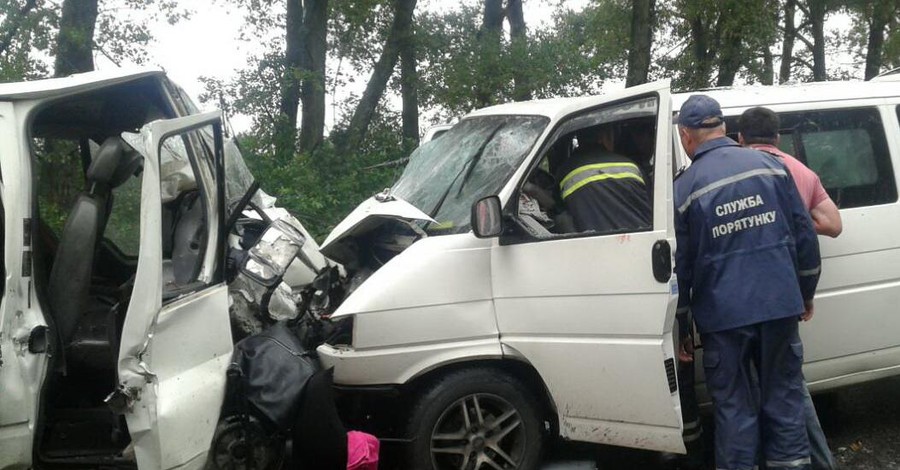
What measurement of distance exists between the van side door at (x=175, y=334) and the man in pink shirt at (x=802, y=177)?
8.87ft

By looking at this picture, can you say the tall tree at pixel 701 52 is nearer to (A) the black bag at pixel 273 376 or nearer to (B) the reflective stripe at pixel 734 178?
(B) the reflective stripe at pixel 734 178

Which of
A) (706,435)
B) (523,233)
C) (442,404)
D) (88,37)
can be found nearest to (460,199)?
(523,233)

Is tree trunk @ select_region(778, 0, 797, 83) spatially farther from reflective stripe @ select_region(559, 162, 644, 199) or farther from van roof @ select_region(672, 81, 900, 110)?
reflective stripe @ select_region(559, 162, 644, 199)

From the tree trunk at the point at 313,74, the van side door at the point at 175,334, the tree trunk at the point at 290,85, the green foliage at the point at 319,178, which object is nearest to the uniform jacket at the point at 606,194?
the van side door at the point at 175,334

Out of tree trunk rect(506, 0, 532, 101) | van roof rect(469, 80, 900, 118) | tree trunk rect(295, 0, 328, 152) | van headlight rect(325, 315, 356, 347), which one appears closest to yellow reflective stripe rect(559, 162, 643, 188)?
van roof rect(469, 80, 900, 118)

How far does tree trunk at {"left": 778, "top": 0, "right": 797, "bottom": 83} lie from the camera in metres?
24.2

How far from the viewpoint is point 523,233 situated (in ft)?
13.4

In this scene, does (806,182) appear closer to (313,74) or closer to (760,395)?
(760,395)

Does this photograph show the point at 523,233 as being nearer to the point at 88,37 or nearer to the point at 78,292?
the point at 78,292

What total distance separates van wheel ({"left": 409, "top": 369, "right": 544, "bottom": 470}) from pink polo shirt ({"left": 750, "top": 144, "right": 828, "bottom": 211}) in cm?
172

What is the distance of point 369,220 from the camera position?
4488mm

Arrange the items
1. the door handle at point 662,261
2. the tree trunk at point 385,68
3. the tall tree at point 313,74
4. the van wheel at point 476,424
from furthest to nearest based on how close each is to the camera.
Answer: the tree trunk at point 385,68 < the tall tree at point 313,74 < the van wheel at point 476,424 < the door handle at point 662,261

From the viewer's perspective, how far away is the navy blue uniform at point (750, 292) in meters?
3.92

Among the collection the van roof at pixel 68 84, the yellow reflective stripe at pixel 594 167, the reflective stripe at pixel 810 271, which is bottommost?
the reflective stripe at pixel 810 271
